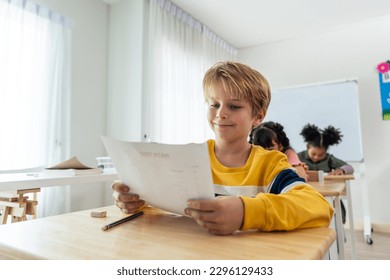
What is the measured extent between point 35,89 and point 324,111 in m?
2.70

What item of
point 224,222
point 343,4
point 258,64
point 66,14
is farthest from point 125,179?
point 258,64

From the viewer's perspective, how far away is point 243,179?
2.06 feet

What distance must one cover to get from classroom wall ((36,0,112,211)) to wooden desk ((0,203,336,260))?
5.97 feet

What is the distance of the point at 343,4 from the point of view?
2.56m

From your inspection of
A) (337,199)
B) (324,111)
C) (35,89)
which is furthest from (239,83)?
(324,111)

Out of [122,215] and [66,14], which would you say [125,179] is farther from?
[66,14]

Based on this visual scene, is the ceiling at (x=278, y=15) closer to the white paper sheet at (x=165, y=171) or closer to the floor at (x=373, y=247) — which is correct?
the floor at (x=373, y=247)

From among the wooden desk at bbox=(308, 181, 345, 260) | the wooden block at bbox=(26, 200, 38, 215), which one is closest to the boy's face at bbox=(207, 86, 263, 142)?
the wooden desk at bbox=(308, 181, 345, 260)

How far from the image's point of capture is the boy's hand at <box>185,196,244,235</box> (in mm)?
397

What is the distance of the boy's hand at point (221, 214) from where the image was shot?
0.40 metres

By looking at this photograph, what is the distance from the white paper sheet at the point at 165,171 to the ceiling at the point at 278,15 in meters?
2.35
